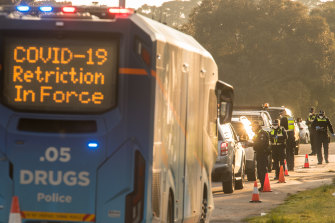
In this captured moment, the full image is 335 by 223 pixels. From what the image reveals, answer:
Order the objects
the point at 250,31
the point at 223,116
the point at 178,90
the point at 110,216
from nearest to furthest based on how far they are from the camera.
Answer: the point at 110,216
the point at 178,90
the point at 223,116
the point at 250,31

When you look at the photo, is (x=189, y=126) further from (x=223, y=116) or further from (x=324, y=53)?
(x=324, y=53)

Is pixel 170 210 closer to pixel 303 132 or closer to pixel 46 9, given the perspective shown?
pixel 46 9

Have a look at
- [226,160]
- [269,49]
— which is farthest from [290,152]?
Result: [269,49]

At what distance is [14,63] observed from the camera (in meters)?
9.62

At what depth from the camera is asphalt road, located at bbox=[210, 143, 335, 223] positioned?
56.1 feet

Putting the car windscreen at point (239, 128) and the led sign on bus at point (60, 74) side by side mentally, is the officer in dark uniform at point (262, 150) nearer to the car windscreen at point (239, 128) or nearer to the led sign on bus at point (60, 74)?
the car windscreen at point (239, 128)

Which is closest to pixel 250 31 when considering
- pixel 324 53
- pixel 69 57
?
pixel 324 53

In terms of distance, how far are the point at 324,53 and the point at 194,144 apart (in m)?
54.2

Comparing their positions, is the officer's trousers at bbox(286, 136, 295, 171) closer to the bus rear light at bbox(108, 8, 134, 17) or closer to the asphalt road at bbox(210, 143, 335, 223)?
the asphalt road at bbox(210, 143, 335, 223)

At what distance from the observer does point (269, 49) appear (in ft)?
210

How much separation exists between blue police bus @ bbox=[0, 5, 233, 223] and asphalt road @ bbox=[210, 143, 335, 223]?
6.47 meters

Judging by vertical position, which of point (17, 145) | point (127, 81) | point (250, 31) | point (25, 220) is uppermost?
point (250, 31)

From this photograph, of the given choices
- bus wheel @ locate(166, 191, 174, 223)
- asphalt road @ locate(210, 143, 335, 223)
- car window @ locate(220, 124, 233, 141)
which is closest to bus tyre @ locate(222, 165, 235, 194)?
asphalt road @ locate(210, 143, 335, 223)

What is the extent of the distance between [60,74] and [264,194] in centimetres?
1260
